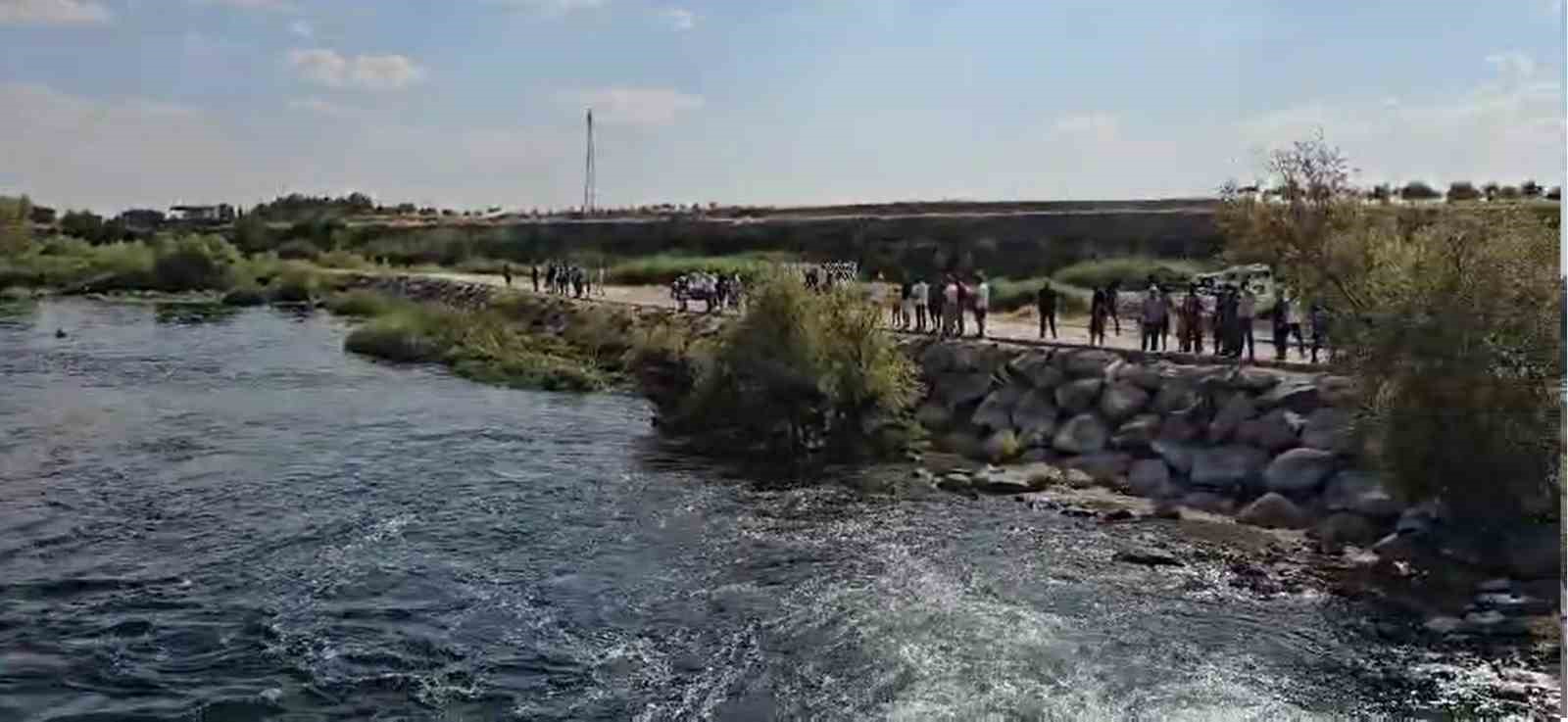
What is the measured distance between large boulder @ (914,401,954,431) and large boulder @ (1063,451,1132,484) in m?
4.16

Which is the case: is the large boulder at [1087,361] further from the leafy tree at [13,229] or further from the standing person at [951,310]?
the leafy tree at [13,229]

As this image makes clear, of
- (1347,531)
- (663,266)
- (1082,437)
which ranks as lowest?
(1347,531)

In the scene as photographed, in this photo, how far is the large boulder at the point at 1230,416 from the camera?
87.4 ft

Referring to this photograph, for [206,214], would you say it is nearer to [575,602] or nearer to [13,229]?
[13,229]

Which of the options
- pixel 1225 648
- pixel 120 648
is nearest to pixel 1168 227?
pixel 1225 648

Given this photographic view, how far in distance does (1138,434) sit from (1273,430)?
280 cm

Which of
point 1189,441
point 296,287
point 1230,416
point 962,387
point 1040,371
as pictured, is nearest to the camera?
point 1230,416

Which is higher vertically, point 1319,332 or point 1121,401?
point 1319,332

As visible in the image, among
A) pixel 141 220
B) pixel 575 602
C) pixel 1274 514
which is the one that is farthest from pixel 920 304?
pixel 141 220

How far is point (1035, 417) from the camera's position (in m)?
30.5

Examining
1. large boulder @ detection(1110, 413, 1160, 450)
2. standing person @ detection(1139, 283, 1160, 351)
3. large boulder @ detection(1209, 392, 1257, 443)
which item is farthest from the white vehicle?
large boulder @ detection(1209, 392, 1257, 443)

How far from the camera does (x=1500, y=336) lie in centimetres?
1997

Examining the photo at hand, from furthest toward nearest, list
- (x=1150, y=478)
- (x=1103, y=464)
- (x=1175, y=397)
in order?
(x=1175, y=397)
(x=1103, y=464)
(x=1150, y=478)

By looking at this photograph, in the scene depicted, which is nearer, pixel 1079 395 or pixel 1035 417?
pixel 1079 395
